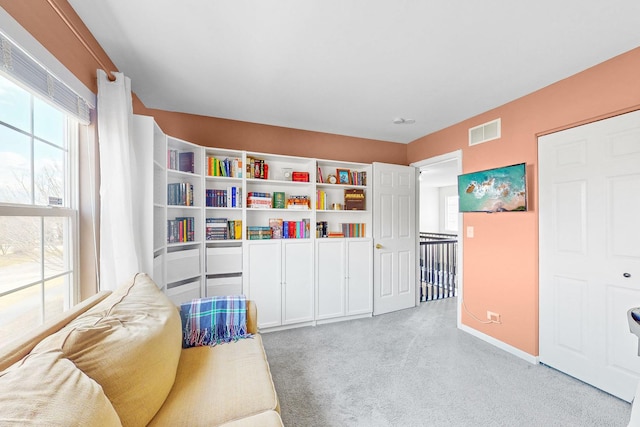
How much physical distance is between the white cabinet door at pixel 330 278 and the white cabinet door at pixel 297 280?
0.11 meters

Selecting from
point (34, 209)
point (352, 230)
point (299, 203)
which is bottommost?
point (352, 230)

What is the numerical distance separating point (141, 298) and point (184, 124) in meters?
2.20

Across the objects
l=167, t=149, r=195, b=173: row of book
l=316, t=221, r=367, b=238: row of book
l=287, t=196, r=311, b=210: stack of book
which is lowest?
l=316, t=221, r=367, b=238: row of book

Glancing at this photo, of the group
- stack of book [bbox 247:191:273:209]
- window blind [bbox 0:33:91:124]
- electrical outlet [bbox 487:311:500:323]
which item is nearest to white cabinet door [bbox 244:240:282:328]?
stack of book [bbox 247:191:273:209]

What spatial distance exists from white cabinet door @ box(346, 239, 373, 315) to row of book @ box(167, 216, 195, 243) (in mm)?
1842

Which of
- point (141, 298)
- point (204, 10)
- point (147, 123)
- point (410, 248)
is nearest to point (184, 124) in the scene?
point (147, 123)

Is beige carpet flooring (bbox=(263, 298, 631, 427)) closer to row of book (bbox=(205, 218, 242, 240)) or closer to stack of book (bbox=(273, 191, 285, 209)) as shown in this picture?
row of book (bbox=(205, 218, 242, 240))

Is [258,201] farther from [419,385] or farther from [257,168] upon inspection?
[419,385]

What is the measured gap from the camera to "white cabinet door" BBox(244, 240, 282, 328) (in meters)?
2.97

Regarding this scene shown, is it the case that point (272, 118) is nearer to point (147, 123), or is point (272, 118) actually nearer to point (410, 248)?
point (147, 123)

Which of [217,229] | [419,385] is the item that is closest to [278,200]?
[217,229]

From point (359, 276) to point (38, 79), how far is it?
3.24m

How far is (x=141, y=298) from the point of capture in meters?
1.43

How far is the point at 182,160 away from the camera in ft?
9.08
